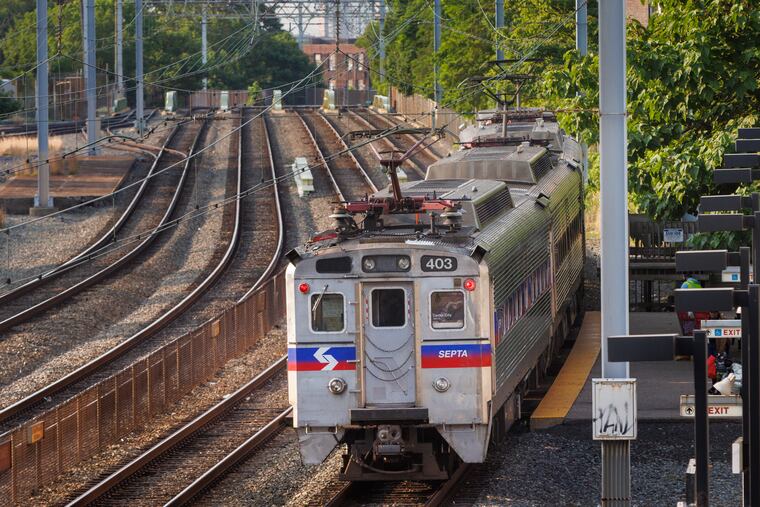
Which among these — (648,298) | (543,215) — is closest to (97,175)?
(648,298)

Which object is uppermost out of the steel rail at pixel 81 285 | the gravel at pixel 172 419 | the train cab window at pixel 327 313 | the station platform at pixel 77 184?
the station platform at pixel 77 184

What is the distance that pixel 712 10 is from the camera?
17891 mm

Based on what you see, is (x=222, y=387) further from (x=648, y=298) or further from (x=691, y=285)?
(x=648, y=298)

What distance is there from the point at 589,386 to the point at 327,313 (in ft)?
19.7

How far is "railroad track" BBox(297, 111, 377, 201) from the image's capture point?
135 ft

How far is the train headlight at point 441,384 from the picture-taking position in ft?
42.8

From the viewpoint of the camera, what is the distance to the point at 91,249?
3244 centimetres

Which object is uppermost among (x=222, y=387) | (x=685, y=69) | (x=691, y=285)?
(x=685, y=69)

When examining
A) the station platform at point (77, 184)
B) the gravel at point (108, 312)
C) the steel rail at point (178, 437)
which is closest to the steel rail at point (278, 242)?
the gravel at point (108, 312)

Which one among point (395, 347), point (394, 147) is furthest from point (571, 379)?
point (394, 147)

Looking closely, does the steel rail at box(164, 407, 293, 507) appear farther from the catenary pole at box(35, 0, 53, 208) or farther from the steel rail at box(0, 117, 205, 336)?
the catenary pole at box(35, 0, 53, 208)

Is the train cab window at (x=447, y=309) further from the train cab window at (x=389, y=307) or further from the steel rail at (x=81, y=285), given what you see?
the steel rail at (x=81, y=285)

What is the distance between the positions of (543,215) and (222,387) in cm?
571

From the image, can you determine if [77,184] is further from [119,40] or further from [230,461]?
[230,461]
